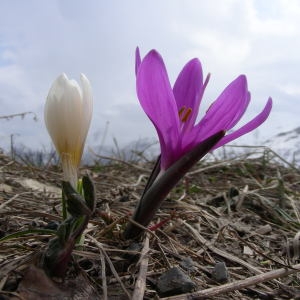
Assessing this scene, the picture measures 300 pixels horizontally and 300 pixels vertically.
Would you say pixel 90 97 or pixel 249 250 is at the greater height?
pixel 90 97

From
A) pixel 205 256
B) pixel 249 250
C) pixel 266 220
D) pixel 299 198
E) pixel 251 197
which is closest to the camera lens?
pixel 205 256

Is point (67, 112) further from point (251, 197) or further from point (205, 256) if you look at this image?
point (251, 197)

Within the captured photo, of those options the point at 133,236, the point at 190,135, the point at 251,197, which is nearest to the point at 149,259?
the point at 133,236

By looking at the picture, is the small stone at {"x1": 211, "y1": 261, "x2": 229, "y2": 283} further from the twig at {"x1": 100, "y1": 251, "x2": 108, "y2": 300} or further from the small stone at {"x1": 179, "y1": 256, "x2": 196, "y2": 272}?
the twig at {"x1": 100, "y1": 251, "x2": 108, "y2": 300}

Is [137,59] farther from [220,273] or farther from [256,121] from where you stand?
[220,273]

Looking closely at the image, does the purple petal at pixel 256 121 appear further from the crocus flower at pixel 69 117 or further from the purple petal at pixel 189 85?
the crocus flower at pixel 69 117

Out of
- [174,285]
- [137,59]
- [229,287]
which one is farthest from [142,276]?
[137,59]
